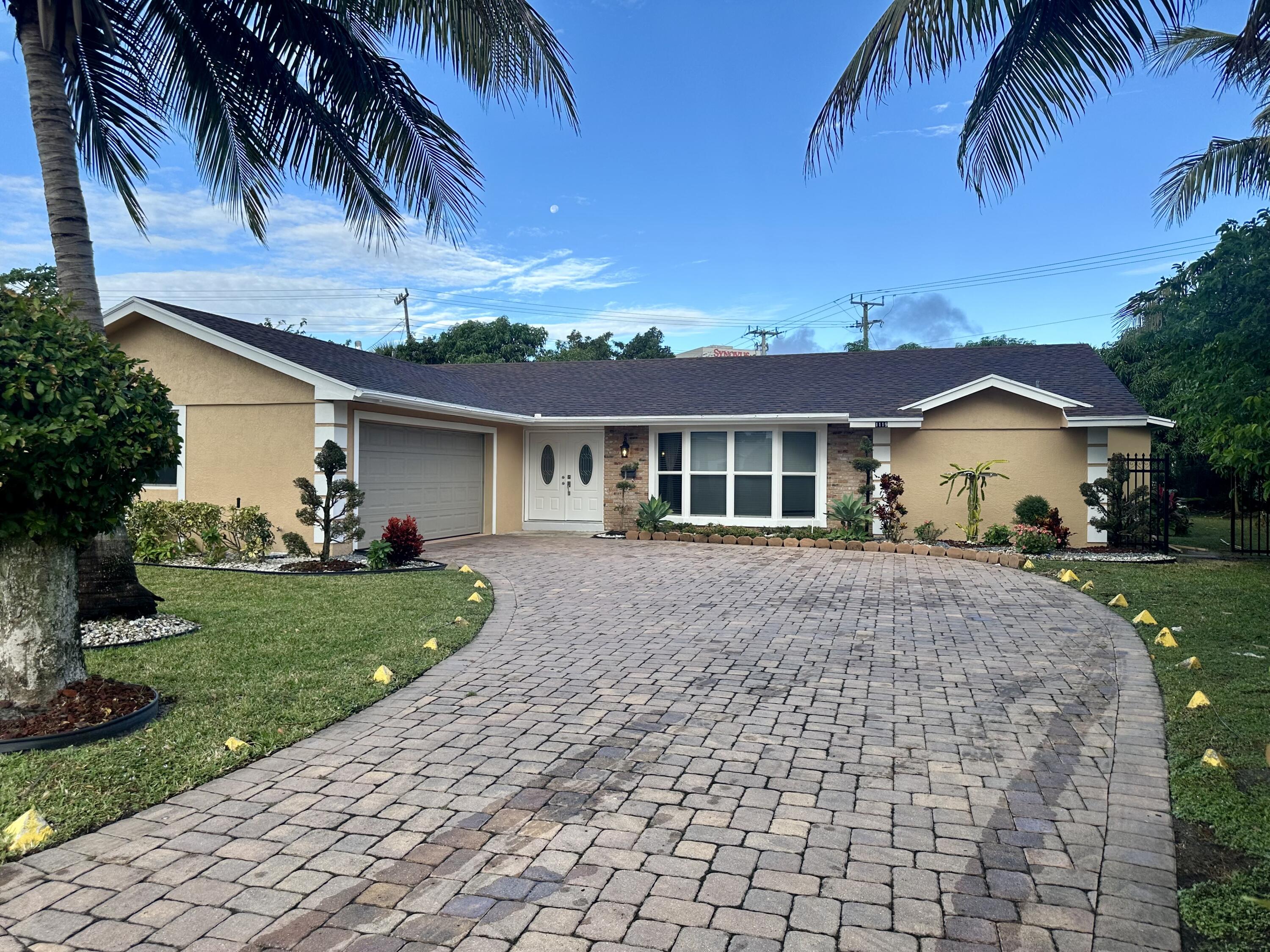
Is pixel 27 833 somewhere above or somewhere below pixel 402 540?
below

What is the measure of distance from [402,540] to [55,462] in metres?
7.60

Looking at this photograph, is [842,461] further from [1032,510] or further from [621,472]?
[621,472]

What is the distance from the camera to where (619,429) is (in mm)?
18078

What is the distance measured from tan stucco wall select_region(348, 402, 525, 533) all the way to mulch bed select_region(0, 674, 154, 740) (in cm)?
1136

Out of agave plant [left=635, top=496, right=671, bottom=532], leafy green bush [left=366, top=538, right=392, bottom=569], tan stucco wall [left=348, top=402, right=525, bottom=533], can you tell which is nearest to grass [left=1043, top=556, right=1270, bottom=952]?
agave plant [left=635, top=496, right=671, bottom=532]

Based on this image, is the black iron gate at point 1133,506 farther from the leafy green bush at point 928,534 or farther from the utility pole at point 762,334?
the utility pole at point 762,334

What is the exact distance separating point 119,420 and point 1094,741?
19.9 ft

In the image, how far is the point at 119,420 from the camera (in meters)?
4.64

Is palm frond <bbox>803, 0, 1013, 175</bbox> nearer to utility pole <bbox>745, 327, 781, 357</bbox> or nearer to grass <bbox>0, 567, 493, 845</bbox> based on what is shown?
grass <bbox>0, 567, 493, 845</bbox>

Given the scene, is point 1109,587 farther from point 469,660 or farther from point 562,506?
point 562,506

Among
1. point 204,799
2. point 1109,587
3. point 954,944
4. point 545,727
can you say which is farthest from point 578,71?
point 1109,587

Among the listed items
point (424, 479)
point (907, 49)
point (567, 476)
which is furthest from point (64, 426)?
point (567, 476)

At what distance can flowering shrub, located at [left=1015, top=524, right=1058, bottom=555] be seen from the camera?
45.6 ft

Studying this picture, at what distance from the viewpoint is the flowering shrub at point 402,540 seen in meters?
11.8
